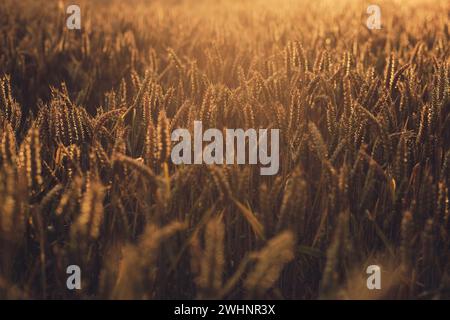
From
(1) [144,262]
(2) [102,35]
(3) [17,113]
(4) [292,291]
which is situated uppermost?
(2) [102,35]

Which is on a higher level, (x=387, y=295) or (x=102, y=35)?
(x=102, y=35)

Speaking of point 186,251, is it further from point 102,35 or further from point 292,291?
point 102,35

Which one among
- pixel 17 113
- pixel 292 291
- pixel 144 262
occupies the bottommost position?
pixel 292 291

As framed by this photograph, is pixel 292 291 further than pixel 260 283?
Yes

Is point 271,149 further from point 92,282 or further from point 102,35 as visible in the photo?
point 102,35

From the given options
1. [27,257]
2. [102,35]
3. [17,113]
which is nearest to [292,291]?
[27,257]

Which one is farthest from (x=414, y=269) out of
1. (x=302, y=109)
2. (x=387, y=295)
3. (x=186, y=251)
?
(x=302, y=109)

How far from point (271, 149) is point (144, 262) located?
0.50 m

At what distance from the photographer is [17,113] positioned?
1.29m

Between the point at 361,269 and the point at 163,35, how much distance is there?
2375mm

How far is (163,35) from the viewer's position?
3070mm

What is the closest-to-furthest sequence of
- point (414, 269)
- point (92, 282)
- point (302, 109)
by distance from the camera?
1. point (414, 269)
2. point (92, 282)
3. point (302, 109)

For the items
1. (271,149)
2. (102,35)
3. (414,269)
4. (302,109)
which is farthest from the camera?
(102,35)

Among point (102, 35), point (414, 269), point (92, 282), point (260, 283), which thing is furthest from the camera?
point (102, 35)
